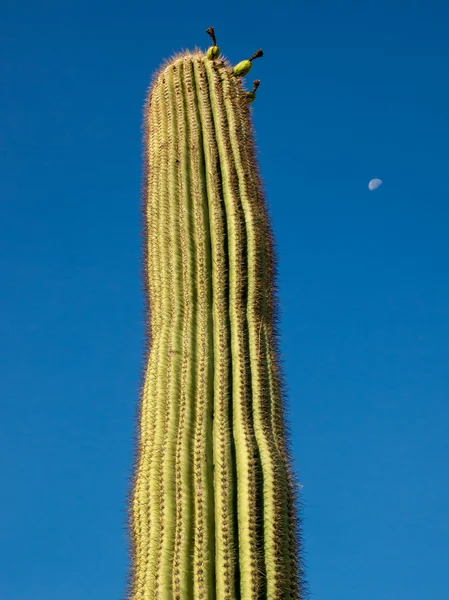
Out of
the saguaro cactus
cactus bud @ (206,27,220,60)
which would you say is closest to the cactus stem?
cactus bud @ (206,27,220,60)

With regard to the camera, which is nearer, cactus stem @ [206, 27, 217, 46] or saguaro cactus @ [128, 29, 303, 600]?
saguaro cactus @ [128, 29, 303, 600]

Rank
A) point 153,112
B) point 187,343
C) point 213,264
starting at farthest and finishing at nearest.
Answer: point 153,112, point 213,264, point 187,343

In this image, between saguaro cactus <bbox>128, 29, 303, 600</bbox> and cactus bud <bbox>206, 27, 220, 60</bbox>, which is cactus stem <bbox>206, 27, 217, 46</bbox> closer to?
cactus bud <bbox>206, 27, 220, 60</bbox>

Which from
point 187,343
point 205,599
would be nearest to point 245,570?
point 205,599

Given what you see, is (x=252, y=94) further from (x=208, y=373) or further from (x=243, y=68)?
(x=208, y=373)

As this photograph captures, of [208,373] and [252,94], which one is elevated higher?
[252,94]

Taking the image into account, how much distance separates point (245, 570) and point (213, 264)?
2140 millimetres

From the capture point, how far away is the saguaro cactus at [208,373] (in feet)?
14.8

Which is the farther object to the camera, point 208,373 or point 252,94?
point 252,94

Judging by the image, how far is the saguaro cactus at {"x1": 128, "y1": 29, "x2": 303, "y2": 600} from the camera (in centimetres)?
450

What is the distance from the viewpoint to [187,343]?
542cm

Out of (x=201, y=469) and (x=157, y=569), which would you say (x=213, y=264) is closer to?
(x=201, y=469)

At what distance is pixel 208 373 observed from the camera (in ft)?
17.2

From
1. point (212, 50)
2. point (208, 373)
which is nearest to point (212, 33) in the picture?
point (212, 50)
